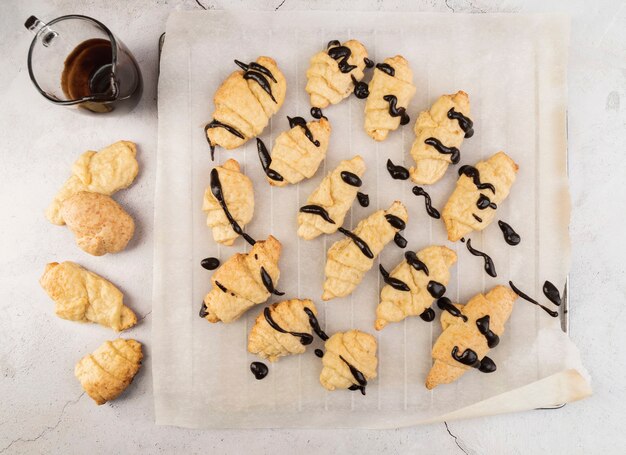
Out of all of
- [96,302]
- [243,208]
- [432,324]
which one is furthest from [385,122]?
[96,302]

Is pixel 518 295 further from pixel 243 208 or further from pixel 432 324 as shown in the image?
pixel 243 208

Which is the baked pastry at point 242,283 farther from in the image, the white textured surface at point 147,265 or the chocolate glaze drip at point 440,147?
the chocolate glaze drip at point 440,147

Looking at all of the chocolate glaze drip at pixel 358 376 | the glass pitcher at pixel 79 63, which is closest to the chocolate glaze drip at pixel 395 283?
the chocolate glaze drip at pixel 358 376

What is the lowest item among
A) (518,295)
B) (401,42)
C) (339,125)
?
(518,295)

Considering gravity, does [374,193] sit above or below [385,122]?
below

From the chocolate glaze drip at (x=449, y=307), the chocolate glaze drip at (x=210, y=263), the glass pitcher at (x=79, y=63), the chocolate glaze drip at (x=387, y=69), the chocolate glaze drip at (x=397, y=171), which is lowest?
A: the chocolate glaze drip at (x=449, y=307)

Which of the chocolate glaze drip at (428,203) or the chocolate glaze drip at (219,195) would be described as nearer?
the chocolate glaze drip at (219,195)
